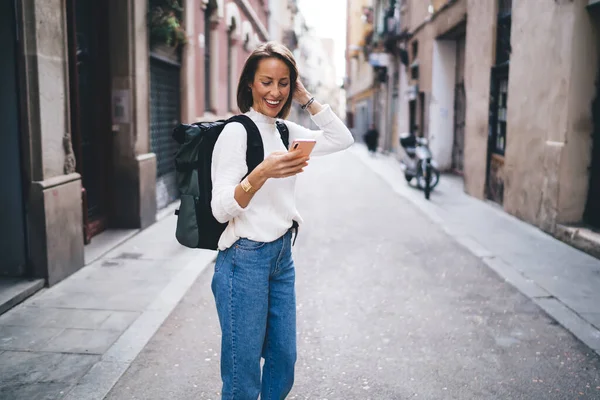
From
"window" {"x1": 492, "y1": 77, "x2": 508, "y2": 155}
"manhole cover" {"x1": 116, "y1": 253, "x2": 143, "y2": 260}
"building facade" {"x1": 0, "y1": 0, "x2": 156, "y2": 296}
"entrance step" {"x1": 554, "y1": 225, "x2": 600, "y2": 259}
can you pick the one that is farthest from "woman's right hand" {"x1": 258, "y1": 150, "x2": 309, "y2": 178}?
"window" {"x1": 492, "y1": 77, "x2": 508, "y2": 155}

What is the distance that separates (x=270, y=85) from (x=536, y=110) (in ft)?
24.1

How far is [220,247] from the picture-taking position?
95.9 inches

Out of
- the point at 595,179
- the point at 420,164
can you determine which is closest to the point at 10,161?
the point at 595,179

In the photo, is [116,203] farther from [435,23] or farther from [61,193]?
[435,23]

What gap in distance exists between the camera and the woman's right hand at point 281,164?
2.11 metres

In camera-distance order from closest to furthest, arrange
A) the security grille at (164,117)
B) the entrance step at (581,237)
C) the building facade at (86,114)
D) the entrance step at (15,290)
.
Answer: the entrance step at (15,290) < the building facade at (86,114) < the entrance step at (581,237) < the security grille at (164,117)

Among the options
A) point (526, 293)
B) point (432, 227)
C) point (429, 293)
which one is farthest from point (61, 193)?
point (432, 227)

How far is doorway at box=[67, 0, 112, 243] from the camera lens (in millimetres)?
7320

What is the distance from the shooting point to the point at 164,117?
10.7 metres

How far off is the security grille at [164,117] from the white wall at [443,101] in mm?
8146

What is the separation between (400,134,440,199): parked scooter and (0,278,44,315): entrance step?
8.37 m

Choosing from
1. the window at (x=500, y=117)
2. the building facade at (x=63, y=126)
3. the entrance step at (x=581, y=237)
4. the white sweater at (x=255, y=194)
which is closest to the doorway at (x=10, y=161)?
the building facade at (x=63, y=126)

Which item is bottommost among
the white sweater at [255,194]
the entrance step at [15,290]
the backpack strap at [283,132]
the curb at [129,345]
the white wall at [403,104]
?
the curb at [129,345]

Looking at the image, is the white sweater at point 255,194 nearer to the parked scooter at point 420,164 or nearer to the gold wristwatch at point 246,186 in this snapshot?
the gold wristwatch at point 246,186
